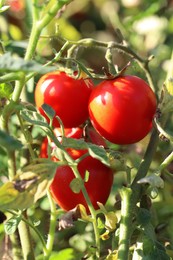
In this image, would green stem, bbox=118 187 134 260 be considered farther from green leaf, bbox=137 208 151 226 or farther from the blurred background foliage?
the blurred background foliage

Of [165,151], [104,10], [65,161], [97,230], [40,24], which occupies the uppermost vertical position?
[40,24]

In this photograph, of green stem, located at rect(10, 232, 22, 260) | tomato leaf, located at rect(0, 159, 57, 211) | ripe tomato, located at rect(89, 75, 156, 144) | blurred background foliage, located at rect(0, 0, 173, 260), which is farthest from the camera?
blurred background foliage, located at rect(0, 0, 173, 260)

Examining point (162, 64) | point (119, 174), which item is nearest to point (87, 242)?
point (119, 174)

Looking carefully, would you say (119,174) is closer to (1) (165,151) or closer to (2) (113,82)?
(1) (165,151)

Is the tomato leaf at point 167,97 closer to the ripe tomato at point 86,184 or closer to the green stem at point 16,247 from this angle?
the ripe tomato at point 86,184

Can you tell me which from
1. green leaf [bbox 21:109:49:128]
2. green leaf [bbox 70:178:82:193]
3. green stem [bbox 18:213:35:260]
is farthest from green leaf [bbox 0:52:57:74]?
green stem [bbox 18:213:35:260]

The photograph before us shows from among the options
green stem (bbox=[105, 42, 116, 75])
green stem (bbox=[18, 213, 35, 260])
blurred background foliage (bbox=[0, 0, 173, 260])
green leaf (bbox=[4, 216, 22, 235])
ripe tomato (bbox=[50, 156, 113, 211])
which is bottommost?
blurred background foliage (bbox=[0, 0, 173, 260])

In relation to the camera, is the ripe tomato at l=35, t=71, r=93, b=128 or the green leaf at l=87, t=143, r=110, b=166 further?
the ripe tomato at l=35, t=71, r=93, b=128
